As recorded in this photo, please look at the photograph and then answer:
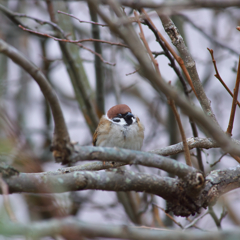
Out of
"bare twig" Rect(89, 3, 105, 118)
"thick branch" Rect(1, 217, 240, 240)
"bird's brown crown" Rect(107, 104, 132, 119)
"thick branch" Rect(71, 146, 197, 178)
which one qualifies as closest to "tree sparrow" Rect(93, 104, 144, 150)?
"bird's brown crown" Rect(107, 104, 132, 119)

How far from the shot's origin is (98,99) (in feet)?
19.3

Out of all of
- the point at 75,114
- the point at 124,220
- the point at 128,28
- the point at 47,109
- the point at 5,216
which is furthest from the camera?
the point at 75,114

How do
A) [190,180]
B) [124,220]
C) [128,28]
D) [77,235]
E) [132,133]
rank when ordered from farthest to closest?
[124,220]
[132,133]
[190,180]
[128,28]
[77,235]

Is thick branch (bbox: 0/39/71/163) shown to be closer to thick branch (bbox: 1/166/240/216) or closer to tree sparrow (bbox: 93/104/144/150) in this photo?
thick branch (bbox: 1/166/240/216)

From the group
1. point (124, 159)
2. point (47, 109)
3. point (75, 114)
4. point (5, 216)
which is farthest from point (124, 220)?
point (5, 216)

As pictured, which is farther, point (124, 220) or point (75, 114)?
point (75, 114)

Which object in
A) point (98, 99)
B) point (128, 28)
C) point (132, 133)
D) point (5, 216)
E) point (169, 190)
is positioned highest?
point (98, 99)

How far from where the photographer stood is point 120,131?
4.27 meters

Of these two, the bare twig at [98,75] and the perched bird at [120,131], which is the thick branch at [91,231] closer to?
the perched bird at [120,131]

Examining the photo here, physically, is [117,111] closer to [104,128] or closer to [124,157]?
[104,128]

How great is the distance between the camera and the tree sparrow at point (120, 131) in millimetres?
4254

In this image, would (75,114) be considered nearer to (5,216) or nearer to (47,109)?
(47,109)

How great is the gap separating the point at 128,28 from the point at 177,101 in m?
0.46

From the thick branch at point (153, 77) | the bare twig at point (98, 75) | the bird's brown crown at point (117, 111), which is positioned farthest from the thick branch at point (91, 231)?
the bare twig at point (98, 75)
